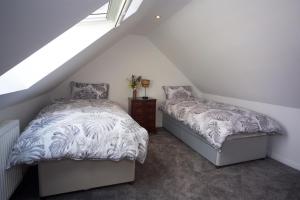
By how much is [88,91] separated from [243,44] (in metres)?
2.60

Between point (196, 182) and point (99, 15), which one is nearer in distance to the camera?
point (99, 15)

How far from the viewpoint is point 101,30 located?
6.48 feet

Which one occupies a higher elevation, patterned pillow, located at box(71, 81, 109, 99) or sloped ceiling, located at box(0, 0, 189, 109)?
sloped ceiling, located at box(0, 0, 189, 109)

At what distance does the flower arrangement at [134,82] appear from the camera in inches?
156

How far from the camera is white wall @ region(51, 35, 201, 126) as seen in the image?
3.79m

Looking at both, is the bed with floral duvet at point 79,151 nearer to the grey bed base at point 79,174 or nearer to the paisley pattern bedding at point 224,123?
the grey bed base at point 79,174

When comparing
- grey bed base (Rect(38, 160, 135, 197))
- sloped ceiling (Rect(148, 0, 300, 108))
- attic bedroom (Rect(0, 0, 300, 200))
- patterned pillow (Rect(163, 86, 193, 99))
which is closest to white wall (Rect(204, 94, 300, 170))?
attic bedroom (Rect(0, 0, 300, 200))

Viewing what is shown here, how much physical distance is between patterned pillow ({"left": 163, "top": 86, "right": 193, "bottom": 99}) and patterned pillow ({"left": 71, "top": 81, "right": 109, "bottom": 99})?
1.33m

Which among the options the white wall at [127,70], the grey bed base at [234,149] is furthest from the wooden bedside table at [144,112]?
the grey bed base at [234,149]

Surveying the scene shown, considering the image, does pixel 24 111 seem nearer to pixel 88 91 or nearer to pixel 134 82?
pixel 88 91

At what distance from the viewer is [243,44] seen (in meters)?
2.27

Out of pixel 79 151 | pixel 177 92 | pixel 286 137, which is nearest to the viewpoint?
pixel 79 151

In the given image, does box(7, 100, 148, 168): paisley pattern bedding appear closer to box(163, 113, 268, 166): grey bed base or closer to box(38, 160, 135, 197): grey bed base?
box(38, 160, 135, 197): grey bed base

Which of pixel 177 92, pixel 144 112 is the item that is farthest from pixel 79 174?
pixel 177 92
